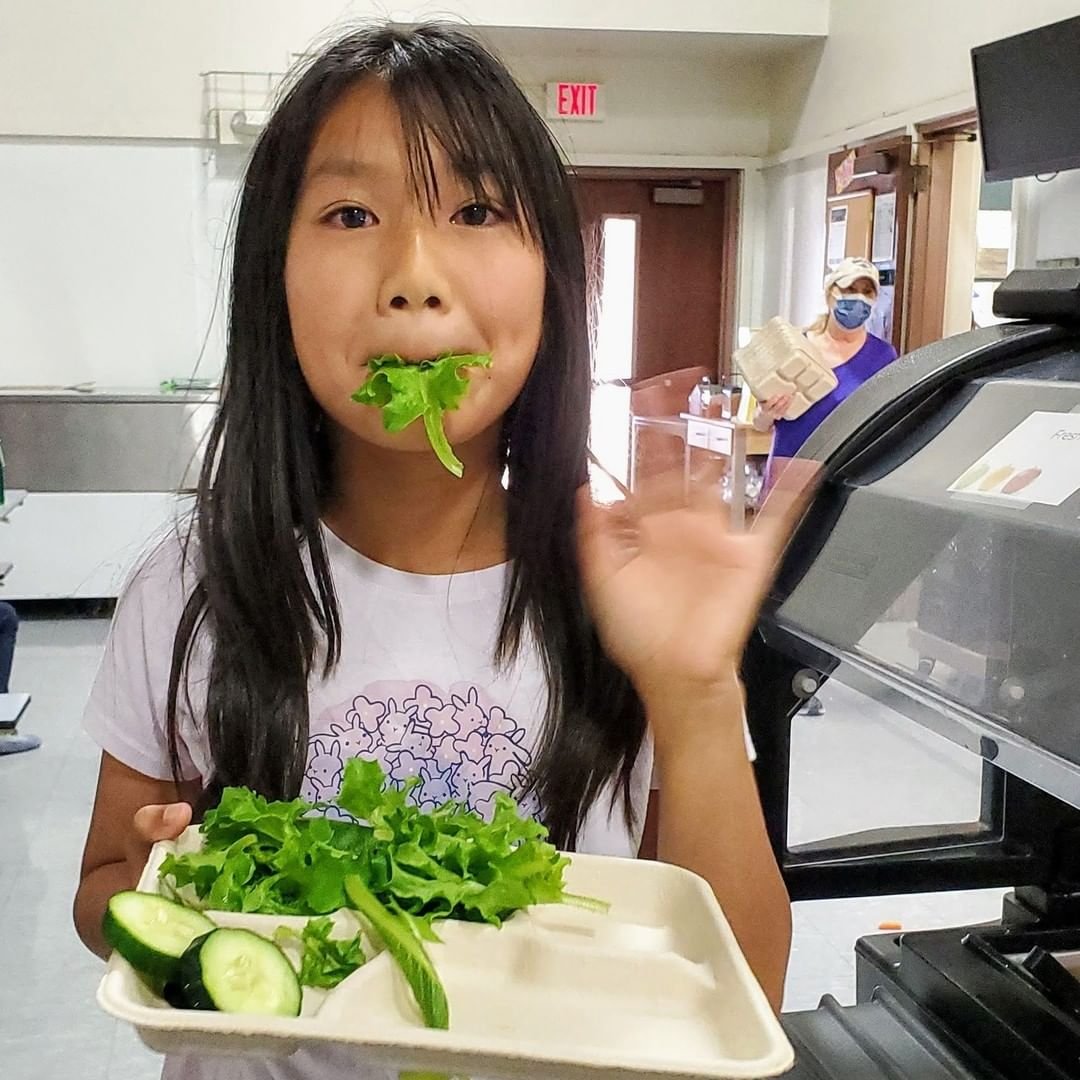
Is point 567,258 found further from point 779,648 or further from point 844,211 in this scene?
point 844,211

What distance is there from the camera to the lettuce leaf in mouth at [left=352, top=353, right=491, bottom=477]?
80 centimetres

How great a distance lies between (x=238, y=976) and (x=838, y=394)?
10.9 feet

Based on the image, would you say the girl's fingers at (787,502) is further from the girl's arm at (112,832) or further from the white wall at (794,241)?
the white wall at (794,241)

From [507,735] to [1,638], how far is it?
141 inches

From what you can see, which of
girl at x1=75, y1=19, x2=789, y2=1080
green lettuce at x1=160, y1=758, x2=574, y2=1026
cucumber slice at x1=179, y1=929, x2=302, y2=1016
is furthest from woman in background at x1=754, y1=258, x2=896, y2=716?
cucumber slice at x1=179, y1=929, x2=302, y2=1016

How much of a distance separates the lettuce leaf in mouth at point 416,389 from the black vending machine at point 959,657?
465 millimetres

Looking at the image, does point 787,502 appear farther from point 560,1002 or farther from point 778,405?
point 778,405

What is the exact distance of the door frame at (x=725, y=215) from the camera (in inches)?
256

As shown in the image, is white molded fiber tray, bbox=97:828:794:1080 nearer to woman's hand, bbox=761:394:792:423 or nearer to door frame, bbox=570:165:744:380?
woman's hand, bbox=761:394:792:423

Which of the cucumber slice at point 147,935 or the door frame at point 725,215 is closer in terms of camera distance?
the cucumber slice at point 147,935

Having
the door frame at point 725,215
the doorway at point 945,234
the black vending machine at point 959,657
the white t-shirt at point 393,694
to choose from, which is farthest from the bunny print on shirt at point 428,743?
the door frame at point 725,215

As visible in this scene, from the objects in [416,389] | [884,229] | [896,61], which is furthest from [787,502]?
[896,61]

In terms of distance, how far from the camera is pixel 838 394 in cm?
372

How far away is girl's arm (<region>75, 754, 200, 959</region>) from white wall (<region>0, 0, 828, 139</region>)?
5268 millimetres
